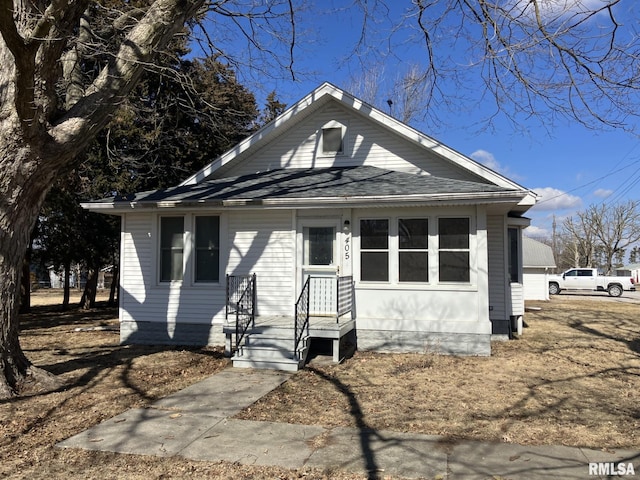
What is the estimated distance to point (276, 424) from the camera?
5617 millimetres

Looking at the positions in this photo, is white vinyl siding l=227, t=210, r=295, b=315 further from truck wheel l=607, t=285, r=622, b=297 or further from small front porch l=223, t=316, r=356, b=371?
truck wheel l=607, t=285, r=622, b=297

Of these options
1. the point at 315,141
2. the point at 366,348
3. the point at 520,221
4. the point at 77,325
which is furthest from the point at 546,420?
the point at 77,325

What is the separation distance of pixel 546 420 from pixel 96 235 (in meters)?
17.4

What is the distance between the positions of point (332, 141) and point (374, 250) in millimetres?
3538

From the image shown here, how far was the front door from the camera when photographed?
33.7 feet

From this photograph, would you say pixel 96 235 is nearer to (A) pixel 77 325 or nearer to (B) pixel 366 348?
(A) pixel 77 325

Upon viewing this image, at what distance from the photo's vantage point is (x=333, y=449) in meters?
4.82

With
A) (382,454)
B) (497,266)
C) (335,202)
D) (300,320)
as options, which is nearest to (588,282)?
(497,266)

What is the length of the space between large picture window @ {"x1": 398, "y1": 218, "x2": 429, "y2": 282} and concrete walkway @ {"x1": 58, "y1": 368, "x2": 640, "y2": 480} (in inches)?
197

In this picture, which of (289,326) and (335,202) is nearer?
(289,326)

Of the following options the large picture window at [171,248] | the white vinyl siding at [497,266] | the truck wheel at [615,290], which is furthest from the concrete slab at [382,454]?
the truck wheel at [615,290]

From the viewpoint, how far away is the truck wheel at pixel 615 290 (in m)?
31.7

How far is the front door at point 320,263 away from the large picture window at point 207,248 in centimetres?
205

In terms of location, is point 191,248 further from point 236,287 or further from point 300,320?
point 300,320
